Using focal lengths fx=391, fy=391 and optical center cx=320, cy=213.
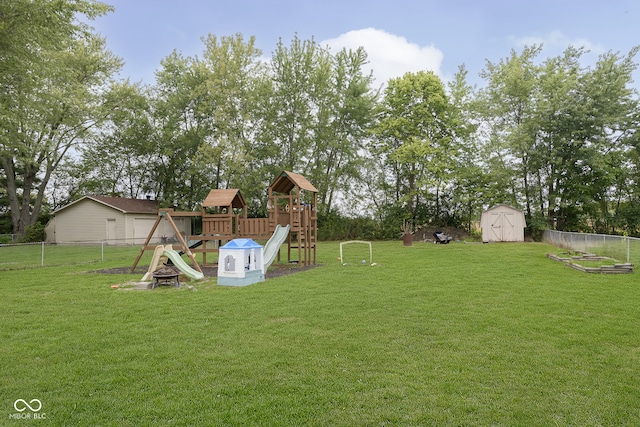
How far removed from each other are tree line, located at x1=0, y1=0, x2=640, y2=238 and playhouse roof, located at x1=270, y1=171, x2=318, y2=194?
1267cm

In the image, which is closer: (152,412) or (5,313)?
(152,412)

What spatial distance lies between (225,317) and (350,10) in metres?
10.3

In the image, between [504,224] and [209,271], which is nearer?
[209,271]

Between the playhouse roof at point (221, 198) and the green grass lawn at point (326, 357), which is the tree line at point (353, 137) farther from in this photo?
the green grass lawn at point (326, 357)

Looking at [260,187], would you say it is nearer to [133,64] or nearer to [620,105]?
[133,64]

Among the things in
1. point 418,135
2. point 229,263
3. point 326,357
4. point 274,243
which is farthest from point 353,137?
point 326,357

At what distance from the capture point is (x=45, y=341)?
5051 mm

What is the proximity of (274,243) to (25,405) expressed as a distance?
9751 mm

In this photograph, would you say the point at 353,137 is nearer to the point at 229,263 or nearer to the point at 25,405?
the point at 229,263

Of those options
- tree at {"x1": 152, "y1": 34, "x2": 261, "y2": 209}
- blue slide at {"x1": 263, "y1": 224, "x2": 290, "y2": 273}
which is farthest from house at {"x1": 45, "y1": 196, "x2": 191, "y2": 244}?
blue slide at {"x1": 263, "y1": 224, "x2": 290, "y2": 273}

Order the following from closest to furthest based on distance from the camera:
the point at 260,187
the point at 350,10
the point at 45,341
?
the point at 45,341 → the point at 350,10 → the point at 260,187

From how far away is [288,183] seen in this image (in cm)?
1577

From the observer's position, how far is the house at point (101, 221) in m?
27.4

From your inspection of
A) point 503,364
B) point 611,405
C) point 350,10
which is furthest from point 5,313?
point 350,10
